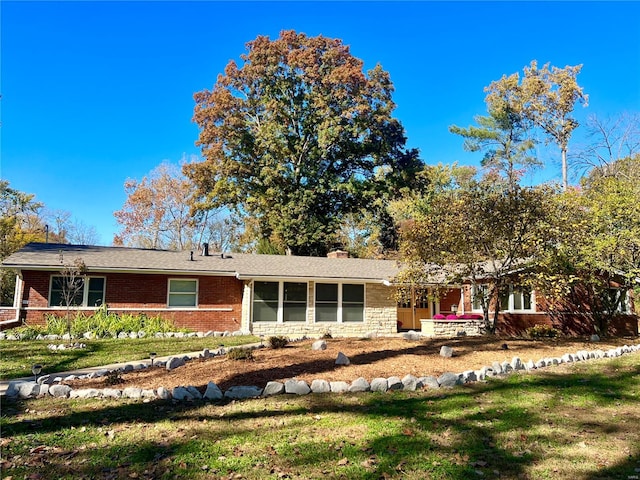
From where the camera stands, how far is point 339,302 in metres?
18.7

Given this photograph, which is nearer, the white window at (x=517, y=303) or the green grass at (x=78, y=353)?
the green grass at (x=78, y=353)

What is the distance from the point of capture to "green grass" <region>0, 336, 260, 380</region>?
8906mm

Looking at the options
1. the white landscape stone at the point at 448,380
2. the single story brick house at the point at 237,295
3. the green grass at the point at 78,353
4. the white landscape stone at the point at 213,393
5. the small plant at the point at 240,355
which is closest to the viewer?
the white landscape stone at the point at 213,393

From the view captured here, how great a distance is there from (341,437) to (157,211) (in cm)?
3336

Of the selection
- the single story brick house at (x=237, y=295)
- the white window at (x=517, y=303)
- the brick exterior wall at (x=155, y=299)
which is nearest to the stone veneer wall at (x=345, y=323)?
the single story brick house at (x=237, y=295)

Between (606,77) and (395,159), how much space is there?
39.0 ft

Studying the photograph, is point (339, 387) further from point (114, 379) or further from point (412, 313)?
point (412, 313)

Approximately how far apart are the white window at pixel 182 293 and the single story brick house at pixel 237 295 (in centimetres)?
4

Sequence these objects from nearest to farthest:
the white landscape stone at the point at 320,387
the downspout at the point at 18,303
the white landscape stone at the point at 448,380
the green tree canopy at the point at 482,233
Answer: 1. the white landscape stone at the point at 320,387
2. the white landscape stone at the point at 448,380
3. the green tree canopy at the point at 482,233
4. the downspout at the point at 18,303

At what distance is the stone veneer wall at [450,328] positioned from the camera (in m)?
16.7

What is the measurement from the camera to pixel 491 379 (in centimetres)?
744

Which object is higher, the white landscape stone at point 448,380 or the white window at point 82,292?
the white window at point 82,292

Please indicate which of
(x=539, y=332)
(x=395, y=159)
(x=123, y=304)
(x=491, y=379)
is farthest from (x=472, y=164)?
(x=491, y=379)

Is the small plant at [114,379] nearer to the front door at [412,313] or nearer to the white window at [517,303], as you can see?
the front door at [412,313]
